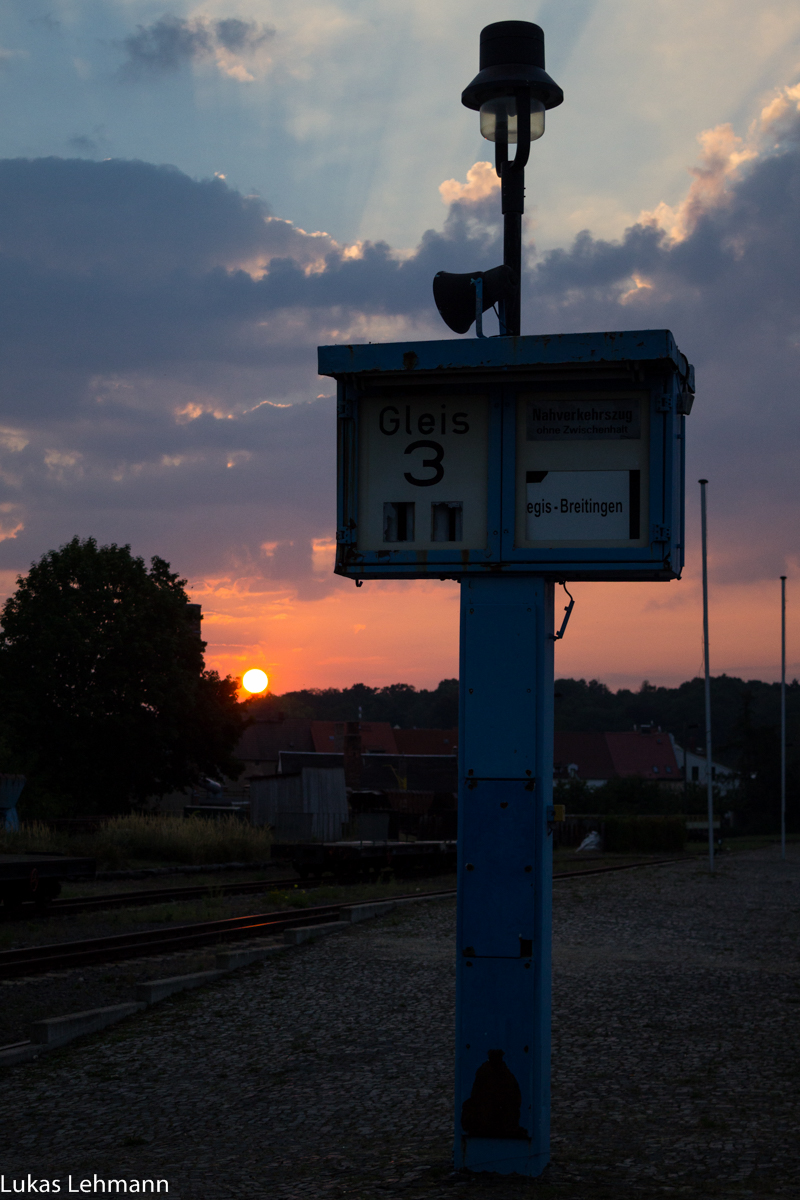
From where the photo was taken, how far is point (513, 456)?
5.27 metres

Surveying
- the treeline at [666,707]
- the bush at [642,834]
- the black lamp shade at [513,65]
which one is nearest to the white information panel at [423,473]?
the black lamp shade at [513,65]

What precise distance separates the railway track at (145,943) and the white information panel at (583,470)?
375 inches

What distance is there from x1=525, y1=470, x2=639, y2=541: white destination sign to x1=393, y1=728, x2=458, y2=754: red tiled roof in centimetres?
8553

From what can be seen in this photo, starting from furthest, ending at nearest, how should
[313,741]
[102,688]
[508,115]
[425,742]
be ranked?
[425,742] < [313,741] < [102,688] < [508,115]

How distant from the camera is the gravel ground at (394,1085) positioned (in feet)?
17.4

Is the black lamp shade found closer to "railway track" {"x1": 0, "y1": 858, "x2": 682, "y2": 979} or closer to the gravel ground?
the gravel ground

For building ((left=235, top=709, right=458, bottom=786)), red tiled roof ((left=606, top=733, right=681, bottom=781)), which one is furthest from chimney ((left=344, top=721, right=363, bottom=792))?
red tiled roof ((left=606, top=733, right=681, bottom=781))

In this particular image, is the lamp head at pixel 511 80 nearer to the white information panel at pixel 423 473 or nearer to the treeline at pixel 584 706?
the white information panel at pixel 423 473

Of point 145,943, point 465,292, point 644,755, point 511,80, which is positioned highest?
point 511,80

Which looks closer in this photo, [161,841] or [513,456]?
[513,456]

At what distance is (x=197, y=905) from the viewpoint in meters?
19.2

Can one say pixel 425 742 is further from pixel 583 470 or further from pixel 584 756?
pixel 583 470

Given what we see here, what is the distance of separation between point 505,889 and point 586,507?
1.83 m

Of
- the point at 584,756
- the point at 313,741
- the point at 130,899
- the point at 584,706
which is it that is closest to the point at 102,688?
the point at 130,899
